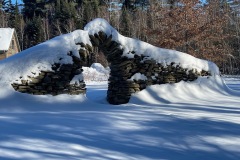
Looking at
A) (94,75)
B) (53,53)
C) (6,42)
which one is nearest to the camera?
(53,53)

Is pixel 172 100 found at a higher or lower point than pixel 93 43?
lower

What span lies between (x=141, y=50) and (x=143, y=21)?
3139 centimetres

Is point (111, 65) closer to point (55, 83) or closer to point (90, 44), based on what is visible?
point (90, 44)

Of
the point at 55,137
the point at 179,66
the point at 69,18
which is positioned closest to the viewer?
the point at 55,137

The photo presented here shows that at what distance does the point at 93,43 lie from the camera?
32.8 ft

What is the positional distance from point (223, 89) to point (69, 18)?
3270 cm

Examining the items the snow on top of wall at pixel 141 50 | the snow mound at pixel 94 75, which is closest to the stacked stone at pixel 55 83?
the snow on top of wall at pixel 141 50

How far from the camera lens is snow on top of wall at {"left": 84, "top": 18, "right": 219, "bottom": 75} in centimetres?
1006

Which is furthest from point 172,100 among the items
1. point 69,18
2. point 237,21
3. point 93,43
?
point 69,18

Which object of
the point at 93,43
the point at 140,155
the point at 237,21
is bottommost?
the point at 140,155

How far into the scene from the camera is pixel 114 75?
10.9m

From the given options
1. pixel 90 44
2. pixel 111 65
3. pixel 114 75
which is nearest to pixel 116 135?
pixel 90 44

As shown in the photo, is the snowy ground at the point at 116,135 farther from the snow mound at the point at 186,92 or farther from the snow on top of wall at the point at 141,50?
the snow on top of wall at the point at 141,50

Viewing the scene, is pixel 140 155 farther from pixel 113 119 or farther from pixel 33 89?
pixel 33 89
